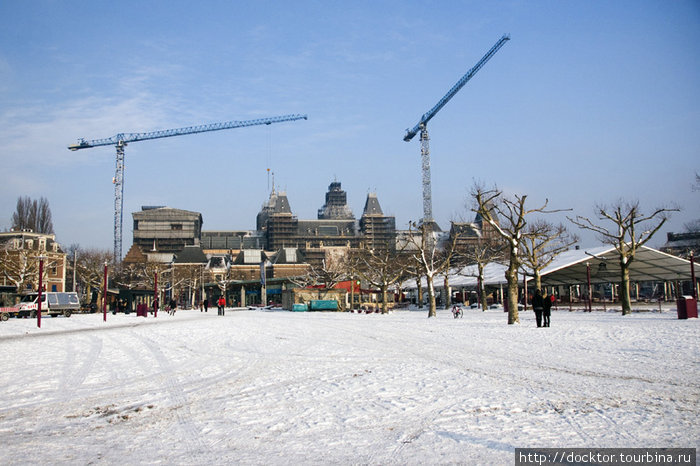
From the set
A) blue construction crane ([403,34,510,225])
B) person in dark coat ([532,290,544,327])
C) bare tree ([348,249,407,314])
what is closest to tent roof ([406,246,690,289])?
A: bare tree ([348,249,407,314])

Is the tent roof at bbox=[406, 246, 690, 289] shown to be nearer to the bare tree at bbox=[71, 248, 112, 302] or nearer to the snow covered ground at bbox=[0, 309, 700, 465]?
the snow covered ground at bbox=[0, 309, 700, 465]

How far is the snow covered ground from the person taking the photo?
6355 mm

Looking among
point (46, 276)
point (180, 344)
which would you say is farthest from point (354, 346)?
point (46, 276)

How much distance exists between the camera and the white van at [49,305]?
46750mm

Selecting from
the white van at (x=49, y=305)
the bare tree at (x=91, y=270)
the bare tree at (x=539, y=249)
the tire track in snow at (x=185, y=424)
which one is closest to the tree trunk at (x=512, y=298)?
the bare tree at (x=539, y=249)

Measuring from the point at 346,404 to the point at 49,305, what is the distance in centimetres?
4500

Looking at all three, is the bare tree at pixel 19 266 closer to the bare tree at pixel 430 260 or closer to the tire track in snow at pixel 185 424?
the bare tree at pixel 430 260

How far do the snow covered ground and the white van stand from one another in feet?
111

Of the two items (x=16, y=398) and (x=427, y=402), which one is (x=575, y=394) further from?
(x=16, y=398)

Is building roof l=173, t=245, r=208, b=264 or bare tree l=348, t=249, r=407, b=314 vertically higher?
building roof l=173, t=245, r=208, b=264

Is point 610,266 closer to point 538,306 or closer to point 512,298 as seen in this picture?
point 512,298

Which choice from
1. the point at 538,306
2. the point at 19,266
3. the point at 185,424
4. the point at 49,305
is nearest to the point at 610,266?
the point at 538,306

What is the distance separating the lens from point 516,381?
34.0 feet

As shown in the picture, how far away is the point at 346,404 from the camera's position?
8633mm
